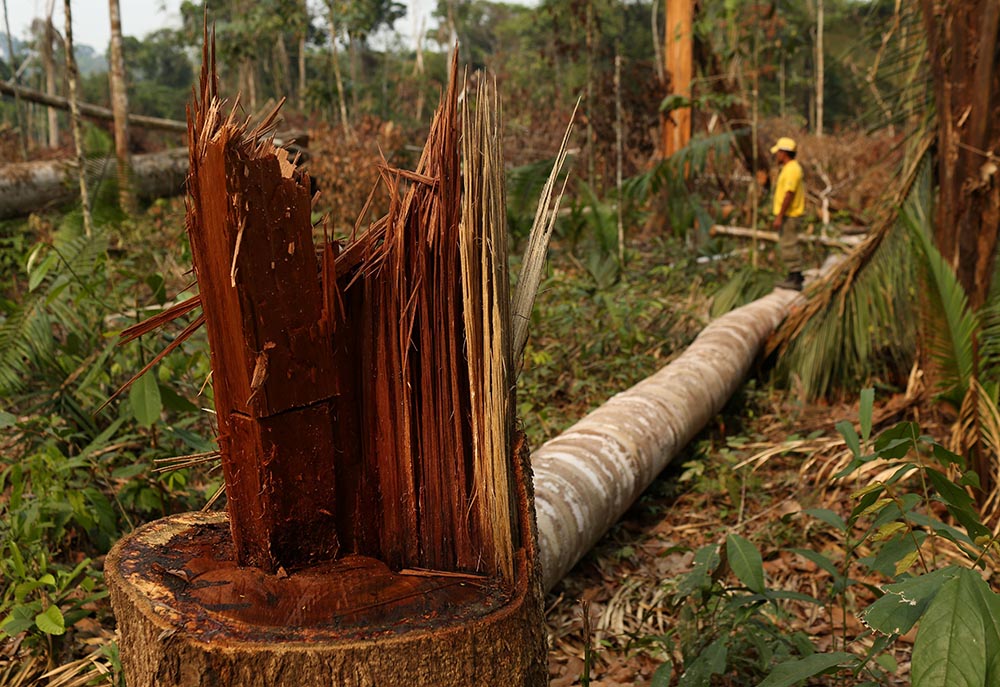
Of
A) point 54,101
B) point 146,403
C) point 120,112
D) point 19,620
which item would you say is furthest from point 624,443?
point 54,101

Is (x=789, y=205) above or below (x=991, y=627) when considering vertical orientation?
above

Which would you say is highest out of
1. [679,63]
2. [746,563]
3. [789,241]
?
[679,63]

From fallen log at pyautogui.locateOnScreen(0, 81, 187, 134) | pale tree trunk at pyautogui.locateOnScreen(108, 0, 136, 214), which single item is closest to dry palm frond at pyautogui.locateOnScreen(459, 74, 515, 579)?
pale tree trunk at pyautogui.locateOnScreen(108, 0, 136, 214)

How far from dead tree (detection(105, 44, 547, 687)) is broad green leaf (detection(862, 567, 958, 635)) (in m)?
0.49

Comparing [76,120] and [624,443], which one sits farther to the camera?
[76,120]

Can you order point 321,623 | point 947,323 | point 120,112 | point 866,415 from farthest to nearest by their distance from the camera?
point 120,112 < point 947,323 < point 866,415 < point 321,623

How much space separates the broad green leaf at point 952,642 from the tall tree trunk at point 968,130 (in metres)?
2.69

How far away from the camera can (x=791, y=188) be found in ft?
21.6

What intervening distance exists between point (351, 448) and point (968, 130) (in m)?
2.99

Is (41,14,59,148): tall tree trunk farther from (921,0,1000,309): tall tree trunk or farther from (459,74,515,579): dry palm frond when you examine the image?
(459,74,515,579): dry palm frond

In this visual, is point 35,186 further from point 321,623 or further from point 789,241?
point 321,623

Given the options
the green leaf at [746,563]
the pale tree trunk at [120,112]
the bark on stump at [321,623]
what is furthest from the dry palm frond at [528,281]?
the pale tree trunk at [120,112]

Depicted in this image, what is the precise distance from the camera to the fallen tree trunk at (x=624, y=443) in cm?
242

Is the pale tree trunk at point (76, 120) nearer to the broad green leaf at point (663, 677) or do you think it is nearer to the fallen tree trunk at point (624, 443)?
the fallen tree trunk at point (624, 443)
